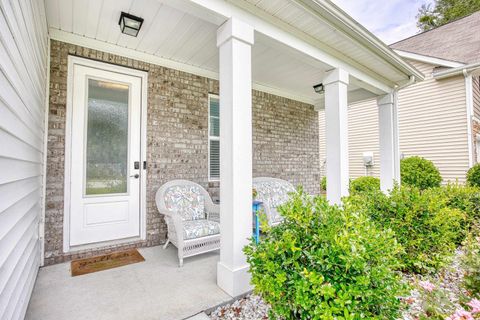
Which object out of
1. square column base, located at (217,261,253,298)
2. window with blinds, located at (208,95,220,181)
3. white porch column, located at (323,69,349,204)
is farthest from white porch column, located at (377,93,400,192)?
square column base, located at (217,261,253,298)

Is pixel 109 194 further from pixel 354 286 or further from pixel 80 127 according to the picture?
pixel 354 286

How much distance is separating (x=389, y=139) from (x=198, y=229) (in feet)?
13.3

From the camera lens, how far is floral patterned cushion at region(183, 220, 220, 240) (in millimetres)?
2840

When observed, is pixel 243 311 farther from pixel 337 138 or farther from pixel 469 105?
pixel 469 105

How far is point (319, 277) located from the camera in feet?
4.50

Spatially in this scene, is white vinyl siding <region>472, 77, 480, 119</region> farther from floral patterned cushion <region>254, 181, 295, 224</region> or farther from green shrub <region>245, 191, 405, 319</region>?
green shrub <region>245, 191, 405, 319</region>

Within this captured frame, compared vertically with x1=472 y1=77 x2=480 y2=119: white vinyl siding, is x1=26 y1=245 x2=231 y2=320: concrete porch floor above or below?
below

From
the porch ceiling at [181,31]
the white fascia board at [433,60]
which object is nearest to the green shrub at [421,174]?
the white fascia board at [433,60]

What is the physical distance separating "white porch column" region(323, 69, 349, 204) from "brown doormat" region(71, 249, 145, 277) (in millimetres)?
2734

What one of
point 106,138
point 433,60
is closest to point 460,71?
point 433,60

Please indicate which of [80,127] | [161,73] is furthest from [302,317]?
[161,73]

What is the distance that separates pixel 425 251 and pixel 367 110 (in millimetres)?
Answer: 7291

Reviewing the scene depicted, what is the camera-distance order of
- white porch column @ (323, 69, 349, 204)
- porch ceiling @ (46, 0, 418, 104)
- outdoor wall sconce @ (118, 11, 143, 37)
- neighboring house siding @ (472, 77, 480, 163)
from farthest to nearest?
neighboring house siding @ (472, 77, 480, 163) → white porch column @ (323, 69, 349, 204) → outdoor wall sconce @ (118, 11, 143, 37) → porch ceiling @ (46, 0, 418, 104)

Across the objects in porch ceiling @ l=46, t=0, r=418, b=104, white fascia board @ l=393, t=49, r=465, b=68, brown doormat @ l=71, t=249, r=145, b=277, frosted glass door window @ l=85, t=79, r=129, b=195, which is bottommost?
brown doormat @ l=71, t=249, r=145, b=277
